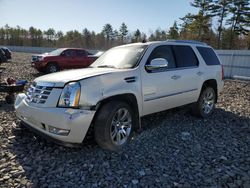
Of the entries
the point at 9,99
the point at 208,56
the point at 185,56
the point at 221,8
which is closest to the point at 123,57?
the point at 185,56

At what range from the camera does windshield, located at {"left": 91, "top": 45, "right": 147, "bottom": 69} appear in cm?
426

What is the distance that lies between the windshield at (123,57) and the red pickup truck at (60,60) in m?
9.05

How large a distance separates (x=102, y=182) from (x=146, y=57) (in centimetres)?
235

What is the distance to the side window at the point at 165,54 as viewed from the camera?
448 centimetres

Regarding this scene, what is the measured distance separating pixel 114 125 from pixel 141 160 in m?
0.69

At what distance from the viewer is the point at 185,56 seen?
5.18 meters

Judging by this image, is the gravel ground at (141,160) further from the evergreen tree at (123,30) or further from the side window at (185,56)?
the evergreen tree at (123,30)

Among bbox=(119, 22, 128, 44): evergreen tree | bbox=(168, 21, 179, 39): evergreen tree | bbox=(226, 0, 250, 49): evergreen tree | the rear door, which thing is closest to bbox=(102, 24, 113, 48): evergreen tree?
bbox=(119, 22, 128, 44): evergreen tree

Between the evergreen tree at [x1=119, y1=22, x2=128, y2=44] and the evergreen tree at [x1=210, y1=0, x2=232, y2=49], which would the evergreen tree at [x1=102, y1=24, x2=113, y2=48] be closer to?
the evergreen tree at [x1=119, y1=22, x2=128, y2=44]

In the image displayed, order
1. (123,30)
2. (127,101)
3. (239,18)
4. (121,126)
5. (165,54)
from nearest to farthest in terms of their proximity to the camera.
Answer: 1. (121,126)
2. (127,101)
3. (165,54)
4. (239,18)
5. (123,30)

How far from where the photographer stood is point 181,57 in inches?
199

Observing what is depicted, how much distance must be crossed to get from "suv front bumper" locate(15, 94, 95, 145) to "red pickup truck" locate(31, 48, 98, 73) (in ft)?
33.9

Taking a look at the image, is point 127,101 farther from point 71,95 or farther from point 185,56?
point 185,56

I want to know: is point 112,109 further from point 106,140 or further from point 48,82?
point 48,82
